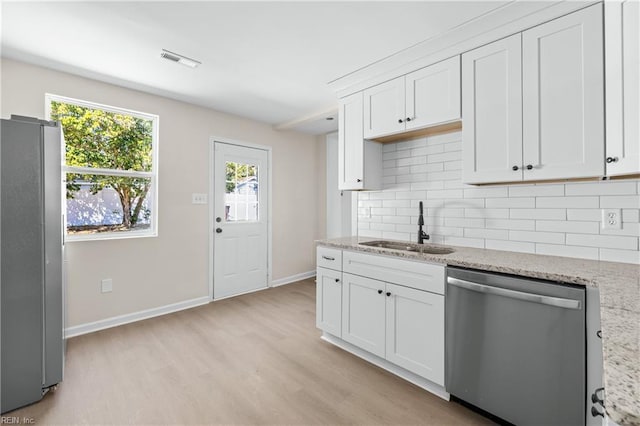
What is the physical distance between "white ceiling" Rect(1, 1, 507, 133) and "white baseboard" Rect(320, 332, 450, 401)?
248 centimetres

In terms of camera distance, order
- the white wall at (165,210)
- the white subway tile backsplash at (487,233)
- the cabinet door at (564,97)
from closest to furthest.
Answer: the cabinet door at (564,97) < the white subway tile backsplash at (487,233) < the white wall at (165,210)

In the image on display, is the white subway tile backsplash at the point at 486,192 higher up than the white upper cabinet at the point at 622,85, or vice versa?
the white upper cabinet at the point at 622,85

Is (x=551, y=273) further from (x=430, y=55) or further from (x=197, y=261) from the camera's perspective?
(x=197, y=261)

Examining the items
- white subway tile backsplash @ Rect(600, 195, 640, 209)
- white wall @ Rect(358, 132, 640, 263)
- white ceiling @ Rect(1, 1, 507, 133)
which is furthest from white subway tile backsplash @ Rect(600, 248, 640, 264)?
white ceiling @ Rect(1, 1, 507, 133)

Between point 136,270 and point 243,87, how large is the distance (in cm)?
234

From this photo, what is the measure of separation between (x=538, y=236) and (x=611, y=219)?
0.38 meters

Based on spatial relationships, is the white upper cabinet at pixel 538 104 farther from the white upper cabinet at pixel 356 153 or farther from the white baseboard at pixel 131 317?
the white baseboard at pixel 131 317

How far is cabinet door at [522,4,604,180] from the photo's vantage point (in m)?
1.61

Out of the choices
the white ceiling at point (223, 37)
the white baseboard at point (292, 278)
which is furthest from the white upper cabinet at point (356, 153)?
the white baseboard at point (292, 278)

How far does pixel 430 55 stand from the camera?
2.27 metres

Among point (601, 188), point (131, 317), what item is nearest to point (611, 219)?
point (601, 188)

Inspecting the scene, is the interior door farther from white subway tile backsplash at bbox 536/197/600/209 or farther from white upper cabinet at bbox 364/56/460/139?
white subway tile backsplash at bbox 536/197/600/209

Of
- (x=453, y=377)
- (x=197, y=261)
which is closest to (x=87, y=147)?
(x=197, y=261)

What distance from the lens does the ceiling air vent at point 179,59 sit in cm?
245
